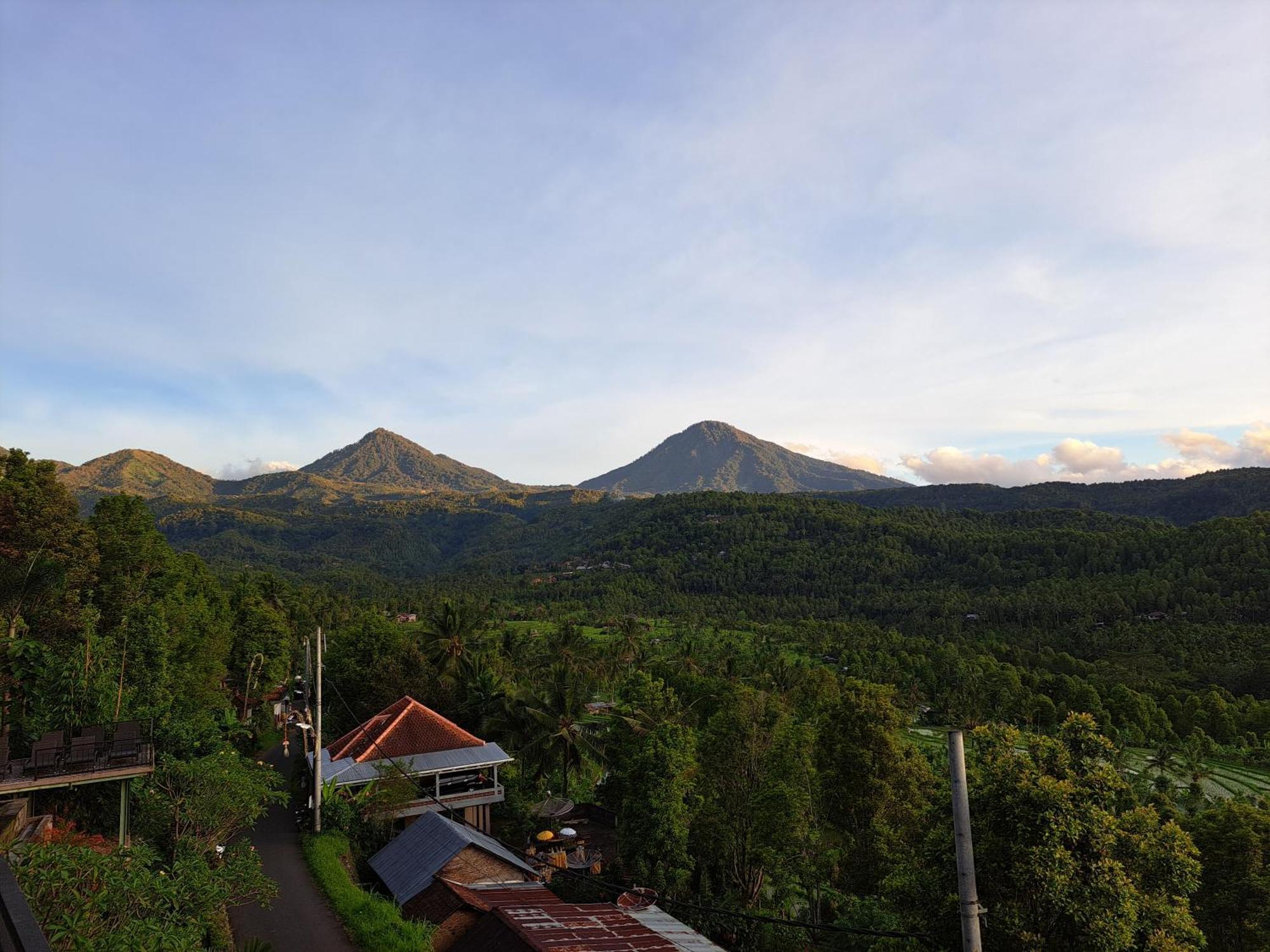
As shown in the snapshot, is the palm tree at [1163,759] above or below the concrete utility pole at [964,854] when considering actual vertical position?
below

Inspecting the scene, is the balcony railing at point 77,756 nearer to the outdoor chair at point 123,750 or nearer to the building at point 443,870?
the outdoor chair at point 123,750

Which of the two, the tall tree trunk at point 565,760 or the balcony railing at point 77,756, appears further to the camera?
the tall tree trunk at point 565,760

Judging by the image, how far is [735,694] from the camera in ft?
90.0

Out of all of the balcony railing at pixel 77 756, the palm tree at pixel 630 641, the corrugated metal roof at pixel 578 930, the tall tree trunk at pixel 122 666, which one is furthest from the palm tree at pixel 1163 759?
the tall tree trunk at pixel 122 666

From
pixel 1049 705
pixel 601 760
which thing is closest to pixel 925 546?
pixel 1049 705

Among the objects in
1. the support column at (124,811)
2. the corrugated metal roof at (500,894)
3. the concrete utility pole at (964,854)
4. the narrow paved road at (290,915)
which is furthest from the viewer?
the support column at (124,811)

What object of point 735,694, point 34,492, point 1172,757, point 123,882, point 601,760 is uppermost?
point 34,492

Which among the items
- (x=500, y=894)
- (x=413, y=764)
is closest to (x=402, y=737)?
(x=413, y=764)

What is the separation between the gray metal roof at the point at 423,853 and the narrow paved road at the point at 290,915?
7.42 feet

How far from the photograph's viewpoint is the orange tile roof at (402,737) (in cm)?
2866

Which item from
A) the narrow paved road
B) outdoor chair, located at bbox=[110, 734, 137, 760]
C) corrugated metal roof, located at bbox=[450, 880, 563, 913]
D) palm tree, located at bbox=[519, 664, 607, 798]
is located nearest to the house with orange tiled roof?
palm tree, located at bbox=[519, 664, 607, 798]

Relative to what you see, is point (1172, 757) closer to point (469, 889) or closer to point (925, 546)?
point (469, 889)

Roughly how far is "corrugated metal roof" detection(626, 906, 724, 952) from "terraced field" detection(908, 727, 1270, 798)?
3403cm

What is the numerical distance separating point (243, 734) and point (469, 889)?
910 inches
